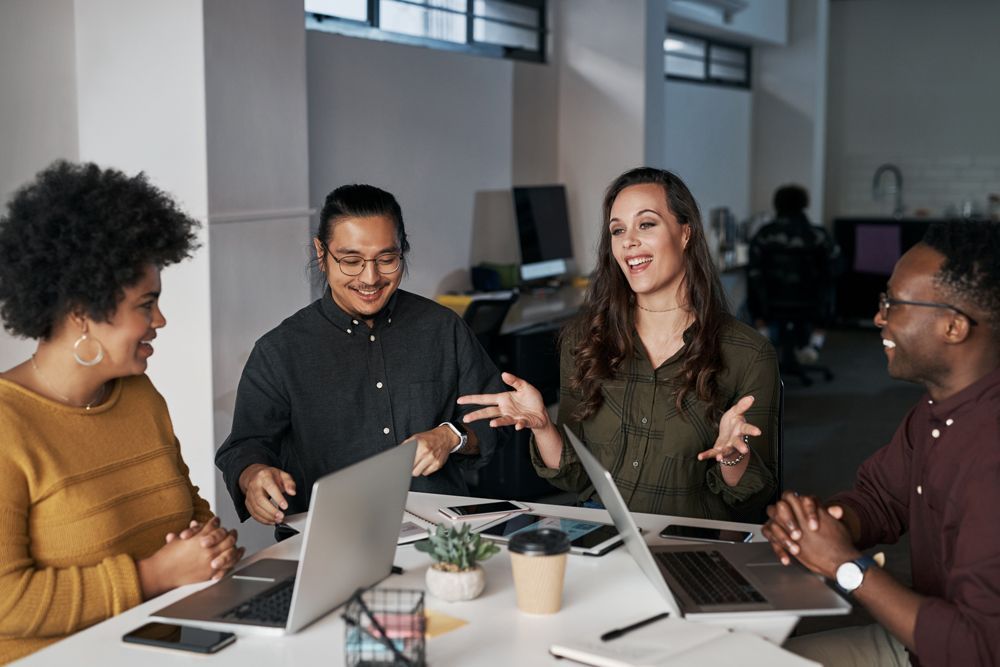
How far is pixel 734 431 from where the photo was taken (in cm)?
225

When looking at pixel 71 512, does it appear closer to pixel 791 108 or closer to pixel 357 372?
pixel 357 372

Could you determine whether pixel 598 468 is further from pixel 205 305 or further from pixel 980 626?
pixel 205 305

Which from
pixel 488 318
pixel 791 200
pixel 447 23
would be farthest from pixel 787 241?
pixel 488 318

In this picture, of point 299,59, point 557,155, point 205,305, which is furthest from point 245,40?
point 557,155

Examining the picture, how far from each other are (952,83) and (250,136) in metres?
9.07

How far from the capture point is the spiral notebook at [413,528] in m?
2.22

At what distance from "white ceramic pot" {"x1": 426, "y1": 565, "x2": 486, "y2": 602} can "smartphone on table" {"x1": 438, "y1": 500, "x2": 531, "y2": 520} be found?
48 cm

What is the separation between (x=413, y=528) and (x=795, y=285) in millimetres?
6029

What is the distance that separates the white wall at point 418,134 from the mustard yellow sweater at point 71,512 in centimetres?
267

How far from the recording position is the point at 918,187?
36.3 feet

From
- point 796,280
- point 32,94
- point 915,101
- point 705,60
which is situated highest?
point 705,60

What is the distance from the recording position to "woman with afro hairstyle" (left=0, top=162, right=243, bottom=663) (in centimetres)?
178

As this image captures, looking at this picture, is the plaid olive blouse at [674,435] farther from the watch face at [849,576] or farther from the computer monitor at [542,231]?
the computer monitor at [542,231]

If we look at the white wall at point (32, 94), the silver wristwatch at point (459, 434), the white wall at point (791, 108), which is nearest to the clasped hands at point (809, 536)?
the silver wristwatch at point (459, 434)
